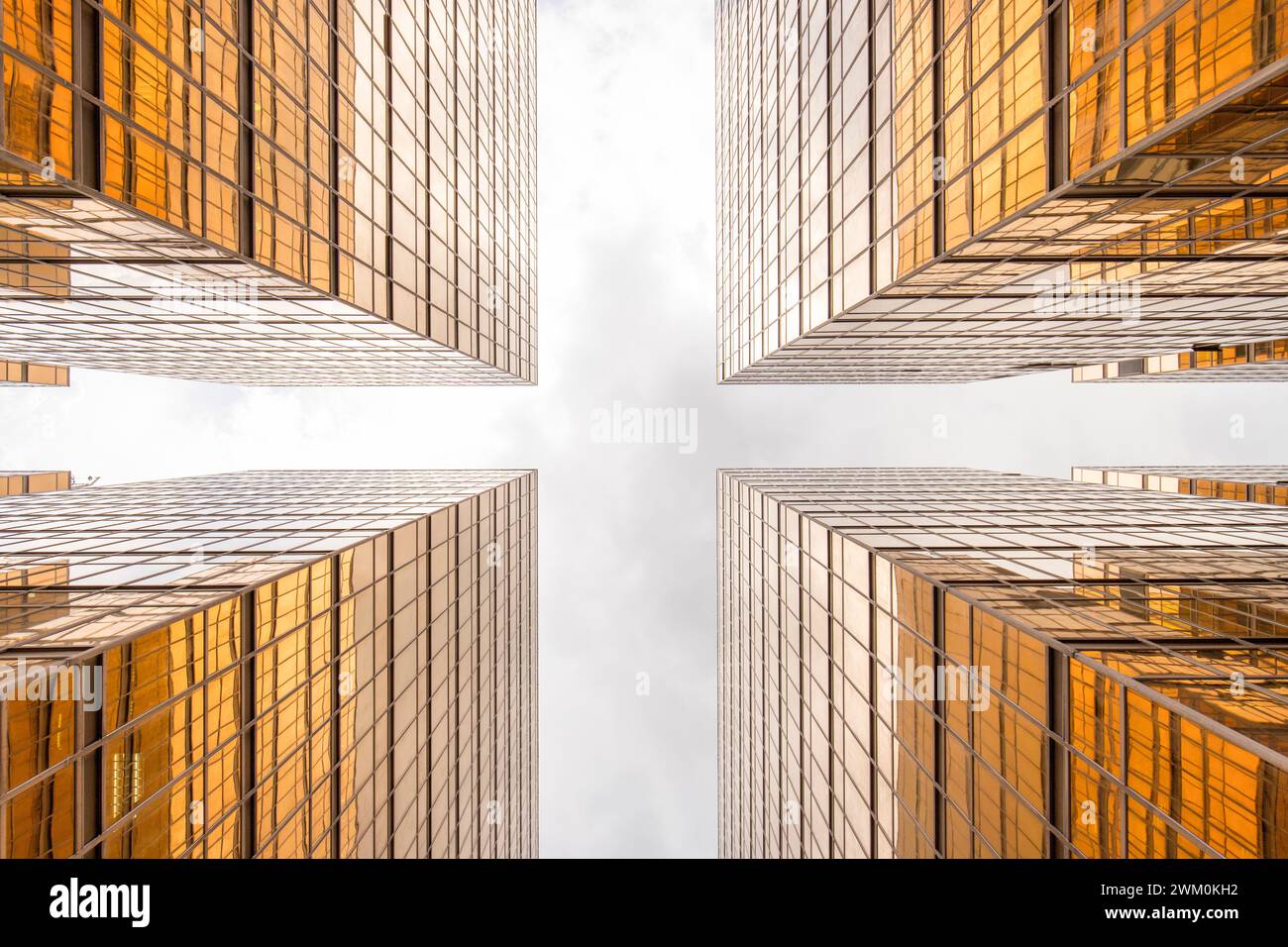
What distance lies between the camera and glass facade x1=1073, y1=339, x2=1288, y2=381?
131 ft

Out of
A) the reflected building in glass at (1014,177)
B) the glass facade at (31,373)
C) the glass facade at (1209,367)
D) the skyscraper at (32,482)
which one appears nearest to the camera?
the reflected building in glass at (1014,177)

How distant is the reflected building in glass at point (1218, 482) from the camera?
121 ft

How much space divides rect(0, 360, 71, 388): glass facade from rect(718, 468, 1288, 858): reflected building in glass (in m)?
48.0

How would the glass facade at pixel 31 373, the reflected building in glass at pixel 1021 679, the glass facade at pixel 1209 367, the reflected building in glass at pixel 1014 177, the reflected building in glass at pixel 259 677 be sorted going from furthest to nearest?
the glass facade at pixel 1209 367 → the glass facade at pixel 31 373 → the reflected building in glass at pixel 259 677 → the reflected building in glass at pixel 1021 679 → the reflected building in glass at pixel 1014 177

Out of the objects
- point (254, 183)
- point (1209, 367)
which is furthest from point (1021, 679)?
point (1209, 367)

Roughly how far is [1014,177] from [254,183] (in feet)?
58.9

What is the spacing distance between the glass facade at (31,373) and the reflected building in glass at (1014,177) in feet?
154

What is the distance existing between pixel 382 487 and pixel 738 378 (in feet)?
82.5

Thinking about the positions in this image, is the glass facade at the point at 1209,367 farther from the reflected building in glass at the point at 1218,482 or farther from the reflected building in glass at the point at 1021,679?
the reflected building in glass at the point at 1021,679

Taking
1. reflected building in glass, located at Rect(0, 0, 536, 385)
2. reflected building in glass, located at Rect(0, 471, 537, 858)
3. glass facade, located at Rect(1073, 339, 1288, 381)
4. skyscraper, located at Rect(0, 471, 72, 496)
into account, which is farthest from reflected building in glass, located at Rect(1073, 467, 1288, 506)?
skyscraper, located at Rect(0, 471, 72, 496)

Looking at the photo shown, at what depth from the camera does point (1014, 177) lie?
12781 millimetres

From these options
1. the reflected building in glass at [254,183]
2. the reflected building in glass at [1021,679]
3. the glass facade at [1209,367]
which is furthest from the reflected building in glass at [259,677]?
the glass facade at [1209,367]

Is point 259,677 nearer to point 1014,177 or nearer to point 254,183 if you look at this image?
point 254,183

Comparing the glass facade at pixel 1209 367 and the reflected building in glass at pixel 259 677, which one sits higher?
the glass facade at pixel 1209 367
